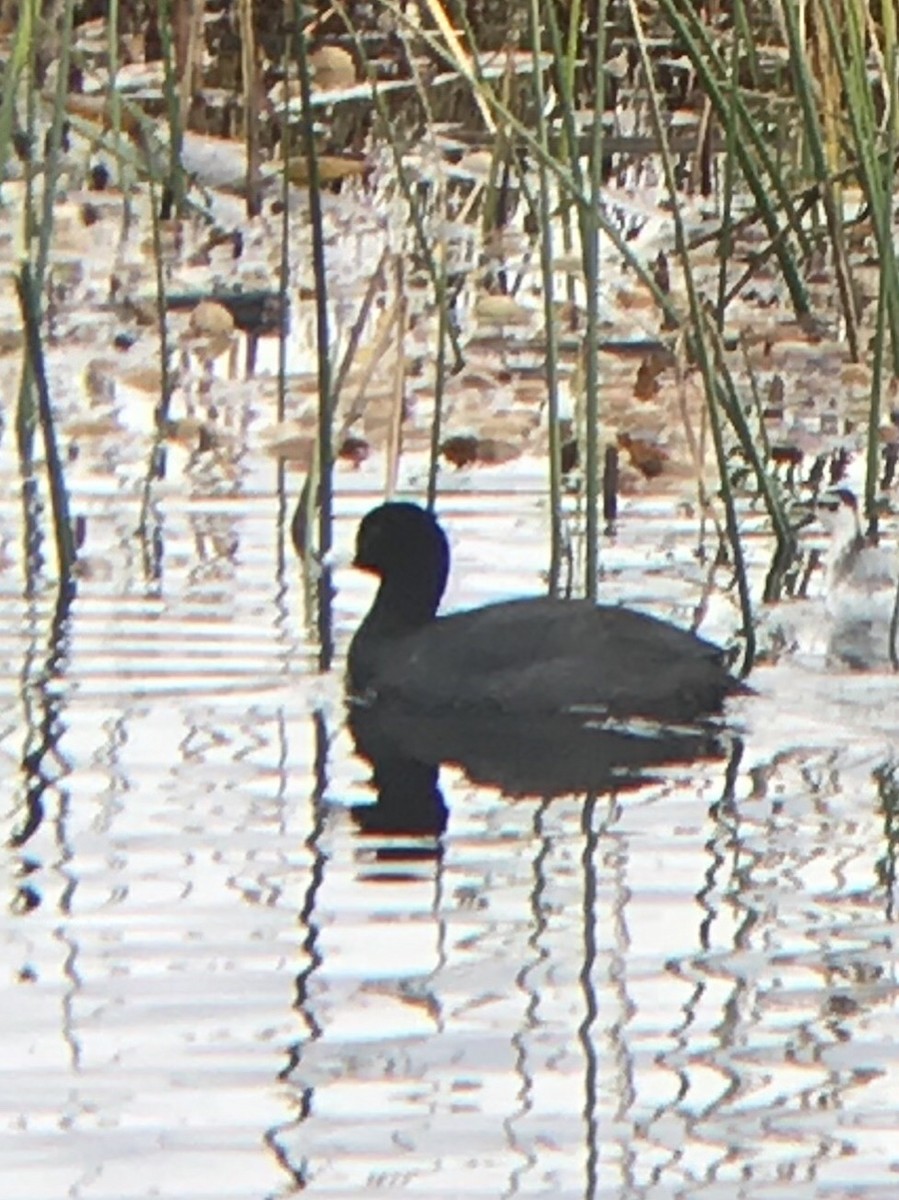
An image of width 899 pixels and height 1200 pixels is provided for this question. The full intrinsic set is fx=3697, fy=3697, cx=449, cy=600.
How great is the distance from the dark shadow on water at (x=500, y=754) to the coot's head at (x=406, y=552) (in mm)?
324

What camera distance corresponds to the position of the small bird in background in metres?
7.49

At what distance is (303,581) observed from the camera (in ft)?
26.6

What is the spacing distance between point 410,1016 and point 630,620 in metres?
2.22

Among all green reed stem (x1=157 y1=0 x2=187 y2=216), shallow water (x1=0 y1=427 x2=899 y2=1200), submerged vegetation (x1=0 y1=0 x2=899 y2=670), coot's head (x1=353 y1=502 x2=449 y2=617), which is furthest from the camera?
green reed stem (x1=157 y1=0 x2=187 y2=216)

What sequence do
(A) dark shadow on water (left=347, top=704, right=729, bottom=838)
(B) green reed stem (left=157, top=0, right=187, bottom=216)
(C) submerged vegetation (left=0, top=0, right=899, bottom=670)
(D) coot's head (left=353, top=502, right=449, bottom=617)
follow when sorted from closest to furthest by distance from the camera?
1. (A) dark shadow on water (left=347, top=704, right=729, bottom=838)
2. (C) submerged vegetation (left=0, top=0, right=899, bottom=670)
3. (D) coot's head (left=353, top=502, right=449, bottom=617)
4. (B) green reed stem (left=157, top=0, right=187, bottom=216)

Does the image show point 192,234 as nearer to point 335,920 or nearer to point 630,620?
point 630,620

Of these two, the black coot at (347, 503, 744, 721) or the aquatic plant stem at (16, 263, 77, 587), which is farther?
the aquatic plant stem at (16, 263, 77, 587)

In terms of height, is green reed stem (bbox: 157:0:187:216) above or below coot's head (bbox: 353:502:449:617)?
above

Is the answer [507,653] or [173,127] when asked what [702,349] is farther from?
[173,127]

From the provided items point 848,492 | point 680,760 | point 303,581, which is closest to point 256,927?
point 680,760

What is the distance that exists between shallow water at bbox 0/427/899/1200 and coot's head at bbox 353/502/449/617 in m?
0.24

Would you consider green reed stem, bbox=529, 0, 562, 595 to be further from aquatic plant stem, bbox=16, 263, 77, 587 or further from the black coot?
aquatic plant stem, bbox=16, 263, 77, 587

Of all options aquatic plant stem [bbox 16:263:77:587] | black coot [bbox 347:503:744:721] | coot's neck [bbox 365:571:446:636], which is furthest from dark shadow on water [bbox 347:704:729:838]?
aquatic plant stem [bbox 16:263:77:587]

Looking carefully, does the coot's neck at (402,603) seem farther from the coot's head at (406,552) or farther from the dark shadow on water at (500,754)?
the dark shadow on water at (500,754)
